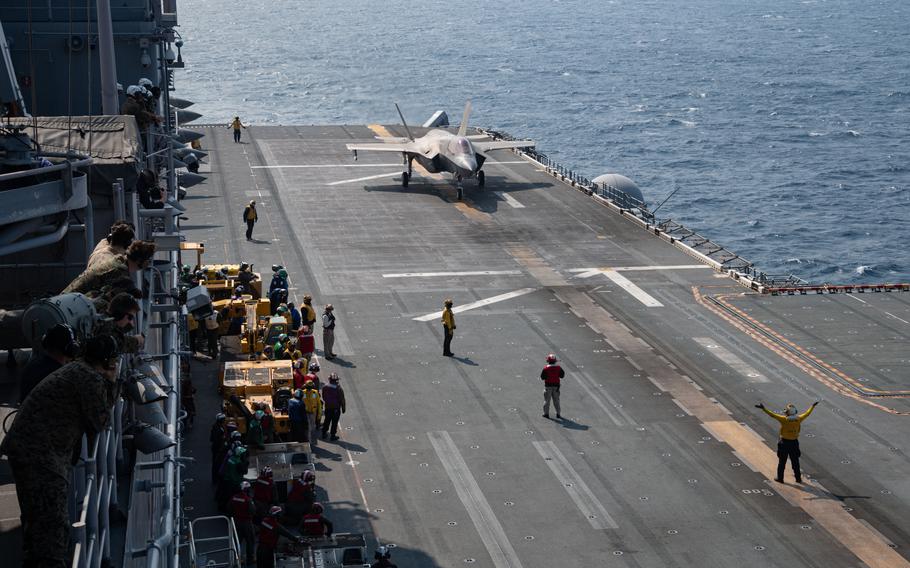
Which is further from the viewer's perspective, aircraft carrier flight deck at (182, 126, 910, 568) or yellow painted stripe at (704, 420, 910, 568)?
aircraft carrier flight deck at (182, 126, 910, 568)

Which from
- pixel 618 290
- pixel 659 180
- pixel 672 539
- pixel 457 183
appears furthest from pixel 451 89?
pixel 672 539

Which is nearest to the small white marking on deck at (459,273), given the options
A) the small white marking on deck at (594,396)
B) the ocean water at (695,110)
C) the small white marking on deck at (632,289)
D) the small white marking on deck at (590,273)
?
the small white marking on deck at (590,273)

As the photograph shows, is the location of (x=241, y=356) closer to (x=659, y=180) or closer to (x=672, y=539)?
(x=672, y=539)

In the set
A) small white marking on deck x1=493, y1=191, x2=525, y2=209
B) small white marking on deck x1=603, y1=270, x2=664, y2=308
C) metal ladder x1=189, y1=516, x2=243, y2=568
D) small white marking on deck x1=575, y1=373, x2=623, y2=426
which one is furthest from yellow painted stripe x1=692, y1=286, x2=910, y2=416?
metal ladder x1=189, y1=516, x2=243, y2=568

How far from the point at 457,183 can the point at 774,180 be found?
42774 millimetres

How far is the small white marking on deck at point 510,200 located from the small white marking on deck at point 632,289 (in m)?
11.1

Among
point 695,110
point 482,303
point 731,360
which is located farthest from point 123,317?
point 695,110

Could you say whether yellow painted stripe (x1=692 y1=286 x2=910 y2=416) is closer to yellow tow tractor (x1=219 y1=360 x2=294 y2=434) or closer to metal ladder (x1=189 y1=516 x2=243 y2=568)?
yellow tow tractor (x1=219 y1=360 x2=294 y2=434)

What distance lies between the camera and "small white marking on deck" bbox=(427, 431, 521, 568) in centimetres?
2138

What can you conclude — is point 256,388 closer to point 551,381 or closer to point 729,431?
point 551,381

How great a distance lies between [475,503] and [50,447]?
15.3 metres

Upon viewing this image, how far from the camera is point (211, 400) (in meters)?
27.5

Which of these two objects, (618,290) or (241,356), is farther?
(618,290)

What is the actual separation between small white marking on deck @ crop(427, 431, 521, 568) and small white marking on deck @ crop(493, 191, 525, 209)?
2623 centimetres
